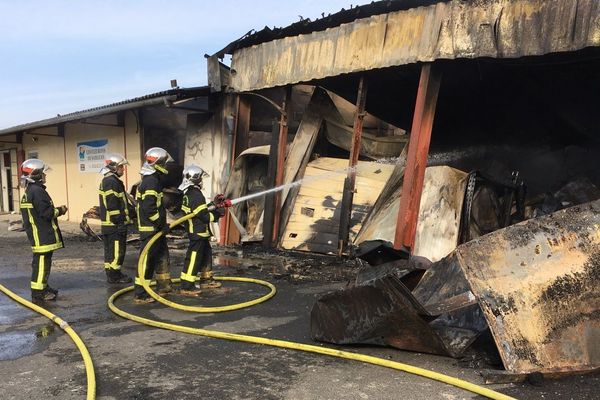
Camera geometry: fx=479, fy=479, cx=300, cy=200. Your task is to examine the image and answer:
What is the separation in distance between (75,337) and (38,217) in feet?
7.00

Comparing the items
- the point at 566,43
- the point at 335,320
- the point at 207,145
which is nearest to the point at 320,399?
the point at 335,320

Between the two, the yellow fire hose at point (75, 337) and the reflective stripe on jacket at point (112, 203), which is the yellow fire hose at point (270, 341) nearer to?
the yellow fire hose at point (75, 337)

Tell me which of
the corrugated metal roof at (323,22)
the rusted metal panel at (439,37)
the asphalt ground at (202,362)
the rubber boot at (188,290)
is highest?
the corrugated metal roof at (323,22)

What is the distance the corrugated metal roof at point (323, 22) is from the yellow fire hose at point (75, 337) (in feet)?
18.4

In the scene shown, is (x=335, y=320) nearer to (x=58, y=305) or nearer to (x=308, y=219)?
(x=58, y=305)

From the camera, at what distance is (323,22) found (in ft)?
25.3

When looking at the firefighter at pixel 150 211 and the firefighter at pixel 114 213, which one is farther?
the firefighter at pixel 114 213

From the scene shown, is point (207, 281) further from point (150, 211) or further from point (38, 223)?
point (38, 223)

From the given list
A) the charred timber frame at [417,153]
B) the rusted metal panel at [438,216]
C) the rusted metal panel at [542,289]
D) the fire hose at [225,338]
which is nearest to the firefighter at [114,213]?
the fire hose at [225,338]

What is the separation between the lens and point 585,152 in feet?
25.4

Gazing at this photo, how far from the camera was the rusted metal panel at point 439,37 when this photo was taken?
5254mm

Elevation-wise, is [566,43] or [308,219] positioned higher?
[566,43]

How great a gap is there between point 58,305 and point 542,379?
4975 mm

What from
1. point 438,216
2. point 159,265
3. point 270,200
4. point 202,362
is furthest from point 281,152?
point 202,362
